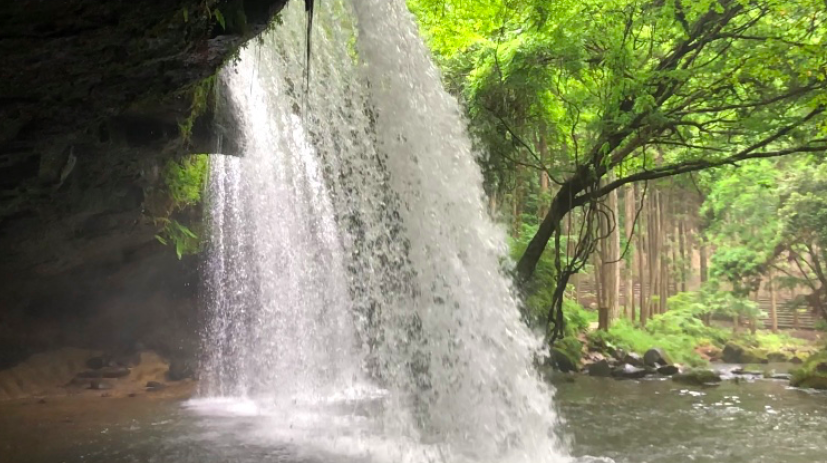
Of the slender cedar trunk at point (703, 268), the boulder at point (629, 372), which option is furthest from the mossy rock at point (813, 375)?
the slender cedar trunk at point (703, 268)

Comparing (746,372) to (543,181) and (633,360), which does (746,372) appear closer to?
(633,360)

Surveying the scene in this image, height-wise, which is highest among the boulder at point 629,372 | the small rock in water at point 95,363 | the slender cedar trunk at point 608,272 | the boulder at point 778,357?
the slender cedar trunk at point 608,272

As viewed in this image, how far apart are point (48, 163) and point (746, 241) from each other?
21512mm

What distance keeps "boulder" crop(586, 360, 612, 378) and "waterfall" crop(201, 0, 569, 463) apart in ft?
17.0

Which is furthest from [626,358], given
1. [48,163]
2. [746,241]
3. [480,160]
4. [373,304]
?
[48,163]

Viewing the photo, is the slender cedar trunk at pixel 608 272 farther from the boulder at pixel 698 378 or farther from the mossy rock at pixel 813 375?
the mossy rock at pixel 813 375

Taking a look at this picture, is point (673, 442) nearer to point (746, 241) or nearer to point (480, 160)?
point (480, 160)

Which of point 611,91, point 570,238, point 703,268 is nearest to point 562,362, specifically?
point 570,238

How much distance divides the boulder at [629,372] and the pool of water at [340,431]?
2.44 m

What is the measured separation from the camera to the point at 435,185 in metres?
6.40

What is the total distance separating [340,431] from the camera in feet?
22.5

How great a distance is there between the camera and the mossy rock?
1170 cm

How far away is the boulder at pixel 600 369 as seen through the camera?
1295 centimetres

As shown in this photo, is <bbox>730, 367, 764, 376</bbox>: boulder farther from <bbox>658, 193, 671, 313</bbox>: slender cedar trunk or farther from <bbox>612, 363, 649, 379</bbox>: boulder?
<bbox>658, 193, 671, 313</bbox>: slender cedar trunk
